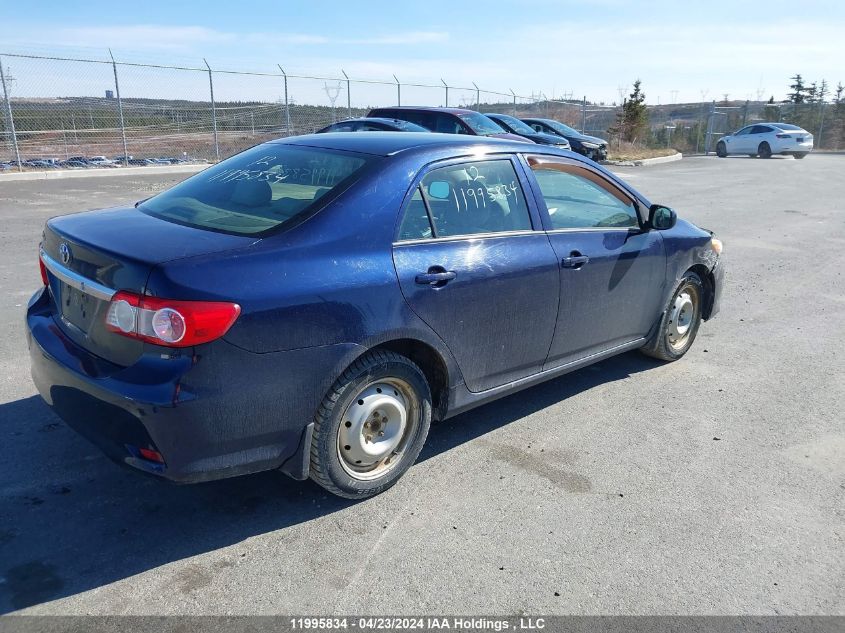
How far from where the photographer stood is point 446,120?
14.8 meters

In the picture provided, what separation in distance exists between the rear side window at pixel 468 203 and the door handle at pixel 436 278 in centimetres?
20

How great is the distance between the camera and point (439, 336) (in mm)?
3439

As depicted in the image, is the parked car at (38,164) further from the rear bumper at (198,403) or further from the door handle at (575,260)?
the door handle at (575,260)

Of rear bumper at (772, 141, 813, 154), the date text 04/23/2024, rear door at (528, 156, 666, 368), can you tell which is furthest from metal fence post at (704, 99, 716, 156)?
the date text 04/23/2024

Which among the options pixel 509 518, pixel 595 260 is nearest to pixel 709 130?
pixel 595 260

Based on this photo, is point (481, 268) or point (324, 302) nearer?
point (324, 302)

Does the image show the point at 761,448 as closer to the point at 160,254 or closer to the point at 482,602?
the point at 482,602

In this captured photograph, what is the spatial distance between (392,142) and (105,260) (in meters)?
1.61

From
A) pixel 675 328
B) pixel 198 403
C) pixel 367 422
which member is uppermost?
pixel 198 403

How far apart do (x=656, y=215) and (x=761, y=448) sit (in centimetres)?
162

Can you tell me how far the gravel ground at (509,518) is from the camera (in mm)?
2758

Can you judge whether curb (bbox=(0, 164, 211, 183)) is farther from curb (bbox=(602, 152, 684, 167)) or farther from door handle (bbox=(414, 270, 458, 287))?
door handle (bbox=(414, 270, 458, 287))

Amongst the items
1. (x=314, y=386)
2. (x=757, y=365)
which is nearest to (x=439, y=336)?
(x=314, y=386)

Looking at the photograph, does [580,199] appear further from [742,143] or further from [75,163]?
[742,143]
